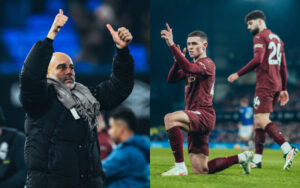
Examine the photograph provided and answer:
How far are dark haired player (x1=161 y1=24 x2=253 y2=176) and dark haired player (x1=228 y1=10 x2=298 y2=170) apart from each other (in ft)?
1.89

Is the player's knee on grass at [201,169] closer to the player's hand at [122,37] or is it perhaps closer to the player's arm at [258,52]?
the player's arm at [258,52]

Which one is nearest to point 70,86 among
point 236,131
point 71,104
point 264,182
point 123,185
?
point 71,104

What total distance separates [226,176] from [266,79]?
1189mm

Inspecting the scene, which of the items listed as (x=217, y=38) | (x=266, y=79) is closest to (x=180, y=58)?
(x=266, y=79)

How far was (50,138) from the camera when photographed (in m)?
2.70

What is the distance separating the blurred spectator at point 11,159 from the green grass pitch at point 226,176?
152 cm

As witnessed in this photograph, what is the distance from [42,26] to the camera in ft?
27.0

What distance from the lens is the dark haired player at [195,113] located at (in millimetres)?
4230

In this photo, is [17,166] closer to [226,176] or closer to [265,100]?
[226,176]

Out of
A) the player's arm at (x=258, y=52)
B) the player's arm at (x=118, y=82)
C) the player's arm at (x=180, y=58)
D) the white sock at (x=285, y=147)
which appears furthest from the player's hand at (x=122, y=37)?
the white sock at (x=285, y=147)

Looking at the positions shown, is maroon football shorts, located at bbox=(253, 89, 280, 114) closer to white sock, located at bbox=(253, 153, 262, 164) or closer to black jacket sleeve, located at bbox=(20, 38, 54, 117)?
white sock, located at bbox=(253, 153, 262, 164)

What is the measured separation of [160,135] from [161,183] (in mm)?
608

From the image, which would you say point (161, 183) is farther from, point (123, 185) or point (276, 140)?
point (276, 140)

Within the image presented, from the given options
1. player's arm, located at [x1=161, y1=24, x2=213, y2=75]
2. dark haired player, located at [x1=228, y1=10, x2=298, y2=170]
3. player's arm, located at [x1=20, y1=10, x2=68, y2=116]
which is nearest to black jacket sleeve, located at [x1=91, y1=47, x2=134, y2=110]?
player's arm, located at [x1=20, y1=10, x2=68, y2=116]
